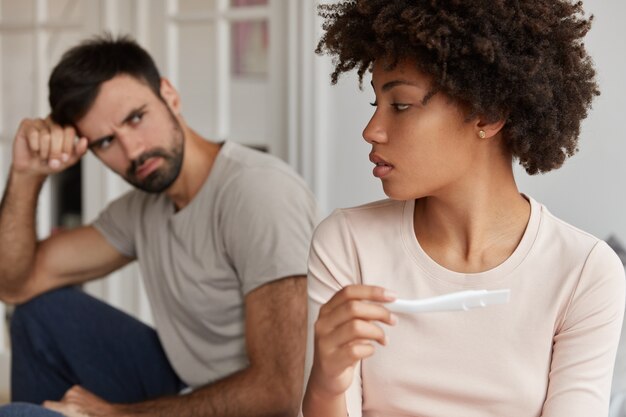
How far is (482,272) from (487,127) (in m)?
0.21

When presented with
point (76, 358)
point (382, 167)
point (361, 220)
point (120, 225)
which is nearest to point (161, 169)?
point (120, 225)

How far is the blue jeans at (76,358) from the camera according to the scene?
86.1 inches

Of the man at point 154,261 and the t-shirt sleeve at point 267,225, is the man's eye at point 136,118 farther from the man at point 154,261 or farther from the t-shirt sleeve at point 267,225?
the t-shirt sleeve at point 267,225

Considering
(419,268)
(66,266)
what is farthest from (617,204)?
(66,266)

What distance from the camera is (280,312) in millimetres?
1805

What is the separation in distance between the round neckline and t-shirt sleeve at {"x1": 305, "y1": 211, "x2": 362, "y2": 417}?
0.09 meters

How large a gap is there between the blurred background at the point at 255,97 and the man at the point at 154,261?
56cm

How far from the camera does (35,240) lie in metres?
2.21

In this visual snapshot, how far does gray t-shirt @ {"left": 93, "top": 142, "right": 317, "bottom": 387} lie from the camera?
1854mm

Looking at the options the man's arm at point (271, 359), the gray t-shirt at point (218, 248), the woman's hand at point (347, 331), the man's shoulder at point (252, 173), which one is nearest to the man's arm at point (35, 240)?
the gray t-shirt at point (218, 248)

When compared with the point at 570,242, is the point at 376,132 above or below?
above

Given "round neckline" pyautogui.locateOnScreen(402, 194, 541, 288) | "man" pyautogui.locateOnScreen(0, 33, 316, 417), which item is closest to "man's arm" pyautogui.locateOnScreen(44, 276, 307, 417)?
"man" pyautogui.locateOnScreen(0, 33, 316, 417)

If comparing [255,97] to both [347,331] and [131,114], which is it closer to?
[131,114]

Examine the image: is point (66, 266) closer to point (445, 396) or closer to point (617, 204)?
point (445, 396)
